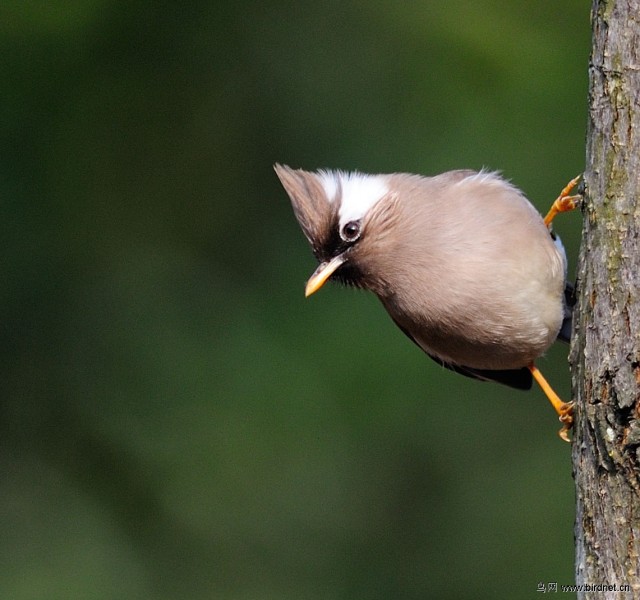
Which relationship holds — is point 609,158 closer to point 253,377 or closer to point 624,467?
point 624,467

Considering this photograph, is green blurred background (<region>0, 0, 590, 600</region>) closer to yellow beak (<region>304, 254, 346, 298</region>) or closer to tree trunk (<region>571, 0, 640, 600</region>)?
yellow beak (<region>304, 254, 346, 298</region>)

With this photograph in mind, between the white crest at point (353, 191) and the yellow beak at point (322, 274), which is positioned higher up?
the white crest at point (353, 191)

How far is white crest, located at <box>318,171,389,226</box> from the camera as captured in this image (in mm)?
5086

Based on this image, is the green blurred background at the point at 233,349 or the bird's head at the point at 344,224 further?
the green blurred background at the point at 233,349

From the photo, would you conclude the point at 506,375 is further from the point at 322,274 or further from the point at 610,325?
the point at 610,325

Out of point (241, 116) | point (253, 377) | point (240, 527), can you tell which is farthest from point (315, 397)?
point (241, 116)

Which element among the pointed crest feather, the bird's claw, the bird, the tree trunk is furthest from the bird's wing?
the tree trunk

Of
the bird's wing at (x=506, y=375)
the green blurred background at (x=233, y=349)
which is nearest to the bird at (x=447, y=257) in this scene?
the bird's wing at (x=506, y=375)

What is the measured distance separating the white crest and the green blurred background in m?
3.39

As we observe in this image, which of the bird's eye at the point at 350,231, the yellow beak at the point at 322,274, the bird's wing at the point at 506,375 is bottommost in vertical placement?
the bird's wing at the point at 506,375

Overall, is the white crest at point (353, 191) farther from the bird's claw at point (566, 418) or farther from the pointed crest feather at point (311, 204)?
the bird's claw at point (566, 418)

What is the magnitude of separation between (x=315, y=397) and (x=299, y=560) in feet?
4.96

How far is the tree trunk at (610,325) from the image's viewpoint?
3.36 m

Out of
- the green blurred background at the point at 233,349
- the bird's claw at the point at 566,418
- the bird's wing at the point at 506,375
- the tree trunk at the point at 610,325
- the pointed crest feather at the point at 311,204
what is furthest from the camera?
the green blurred background at the point at 233,349
